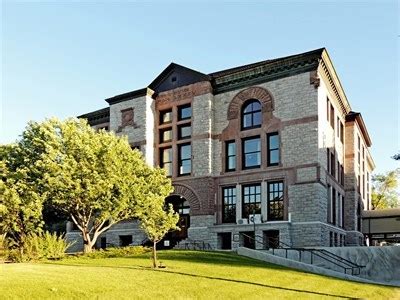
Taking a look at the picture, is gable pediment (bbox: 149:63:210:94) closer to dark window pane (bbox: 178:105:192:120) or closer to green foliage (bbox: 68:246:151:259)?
dark window pane (bbox: 178:105:192:120)

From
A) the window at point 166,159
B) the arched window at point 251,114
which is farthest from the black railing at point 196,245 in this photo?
the arched window at point 251,114

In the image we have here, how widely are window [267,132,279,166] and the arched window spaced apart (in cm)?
125

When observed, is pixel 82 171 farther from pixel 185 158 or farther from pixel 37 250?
pixel 185 158

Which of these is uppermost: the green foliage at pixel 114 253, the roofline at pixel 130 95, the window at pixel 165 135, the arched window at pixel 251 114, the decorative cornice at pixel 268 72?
the decorative cornice at pixel 268 72

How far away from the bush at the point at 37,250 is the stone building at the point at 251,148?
1178 centimetres

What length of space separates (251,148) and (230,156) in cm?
170

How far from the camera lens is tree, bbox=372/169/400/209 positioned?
65.4 meters

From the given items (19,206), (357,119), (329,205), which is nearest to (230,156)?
(329,205)

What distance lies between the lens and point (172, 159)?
34.2 m

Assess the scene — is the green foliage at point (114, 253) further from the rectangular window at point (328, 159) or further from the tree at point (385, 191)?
the tree at point (385, 191)

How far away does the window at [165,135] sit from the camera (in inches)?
1377

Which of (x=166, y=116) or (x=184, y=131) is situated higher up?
(x=166, y=116)

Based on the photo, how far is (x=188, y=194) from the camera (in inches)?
1282

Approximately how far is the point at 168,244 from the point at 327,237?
36.2ft
